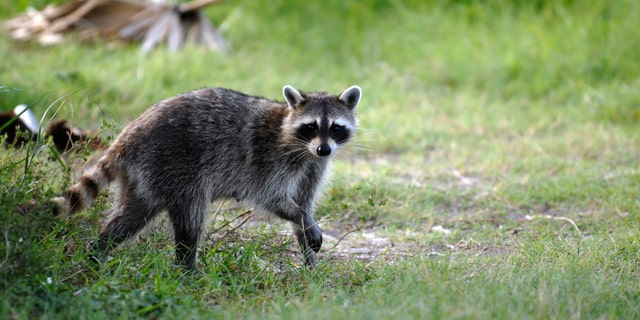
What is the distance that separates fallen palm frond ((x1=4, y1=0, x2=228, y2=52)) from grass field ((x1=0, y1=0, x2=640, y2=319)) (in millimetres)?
308

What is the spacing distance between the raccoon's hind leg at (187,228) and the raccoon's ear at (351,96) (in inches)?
48.3

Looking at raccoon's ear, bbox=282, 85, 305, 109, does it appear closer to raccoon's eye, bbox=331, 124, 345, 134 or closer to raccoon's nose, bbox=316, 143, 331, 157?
raccoon's eye, bbox=331, 124, 345, 134

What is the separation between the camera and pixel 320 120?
5145 millimetres

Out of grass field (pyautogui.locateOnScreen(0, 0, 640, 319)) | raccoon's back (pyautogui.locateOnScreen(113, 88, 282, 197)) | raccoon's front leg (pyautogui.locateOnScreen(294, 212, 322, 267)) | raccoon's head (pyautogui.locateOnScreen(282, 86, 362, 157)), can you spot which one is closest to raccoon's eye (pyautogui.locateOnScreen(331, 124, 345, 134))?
raccoon's head (pyautogui.locateOnScreen(282, 86, 362, 157))

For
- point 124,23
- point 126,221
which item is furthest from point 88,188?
point 124,23

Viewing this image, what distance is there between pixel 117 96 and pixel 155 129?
3.42 metres

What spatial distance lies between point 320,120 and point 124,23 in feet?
18.8

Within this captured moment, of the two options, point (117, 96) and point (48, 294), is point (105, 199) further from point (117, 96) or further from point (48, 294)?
point (117, 96)

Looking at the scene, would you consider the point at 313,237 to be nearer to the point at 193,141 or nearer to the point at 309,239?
the point at 309,239

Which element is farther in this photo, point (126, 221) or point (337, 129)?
point (337, 129)

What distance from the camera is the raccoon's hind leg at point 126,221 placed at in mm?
4711

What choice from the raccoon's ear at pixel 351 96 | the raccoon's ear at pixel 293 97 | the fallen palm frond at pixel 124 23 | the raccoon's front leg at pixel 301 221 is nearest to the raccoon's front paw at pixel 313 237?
the raccoon's front leg at pixel 301 221

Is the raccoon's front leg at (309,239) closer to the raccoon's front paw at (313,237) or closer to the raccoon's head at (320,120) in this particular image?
the raccoon's front paw at (313,237)

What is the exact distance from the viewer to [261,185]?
5059 mm
